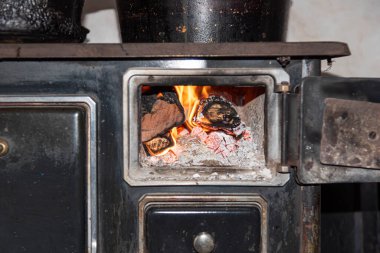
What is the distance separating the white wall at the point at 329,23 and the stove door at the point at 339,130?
3.21ft

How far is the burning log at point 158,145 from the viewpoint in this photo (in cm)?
161

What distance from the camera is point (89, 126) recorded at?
1.48 meters

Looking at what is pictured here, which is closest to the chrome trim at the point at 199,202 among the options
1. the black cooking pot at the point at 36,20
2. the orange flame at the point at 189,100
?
the orange flame at the point at 189,100

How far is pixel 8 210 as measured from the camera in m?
1.46

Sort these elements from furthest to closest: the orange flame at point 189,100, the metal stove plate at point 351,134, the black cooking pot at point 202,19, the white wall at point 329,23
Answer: the white wall at point 329,23, the orange flame at point 189,100, the black cooking pot at point 202,19, the metal stove plate at point 351,134

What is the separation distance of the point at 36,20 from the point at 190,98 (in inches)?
20.0

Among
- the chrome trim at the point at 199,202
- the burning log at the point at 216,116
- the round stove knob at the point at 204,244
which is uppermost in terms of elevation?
the burning log at the point at 216,116

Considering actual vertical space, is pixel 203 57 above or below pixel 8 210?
above

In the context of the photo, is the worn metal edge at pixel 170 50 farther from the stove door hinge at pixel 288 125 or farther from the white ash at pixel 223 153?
the white ash at pixel 223 153

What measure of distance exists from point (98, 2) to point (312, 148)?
1.30 m

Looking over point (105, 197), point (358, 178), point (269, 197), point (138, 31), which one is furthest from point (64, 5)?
point (358, 178)

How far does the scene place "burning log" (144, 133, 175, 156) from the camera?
161 centimetres

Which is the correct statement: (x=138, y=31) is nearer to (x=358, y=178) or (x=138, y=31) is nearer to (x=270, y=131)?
(x=270, y=131)

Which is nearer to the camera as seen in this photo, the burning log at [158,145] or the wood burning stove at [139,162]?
the wood burning stove at [139,162]
